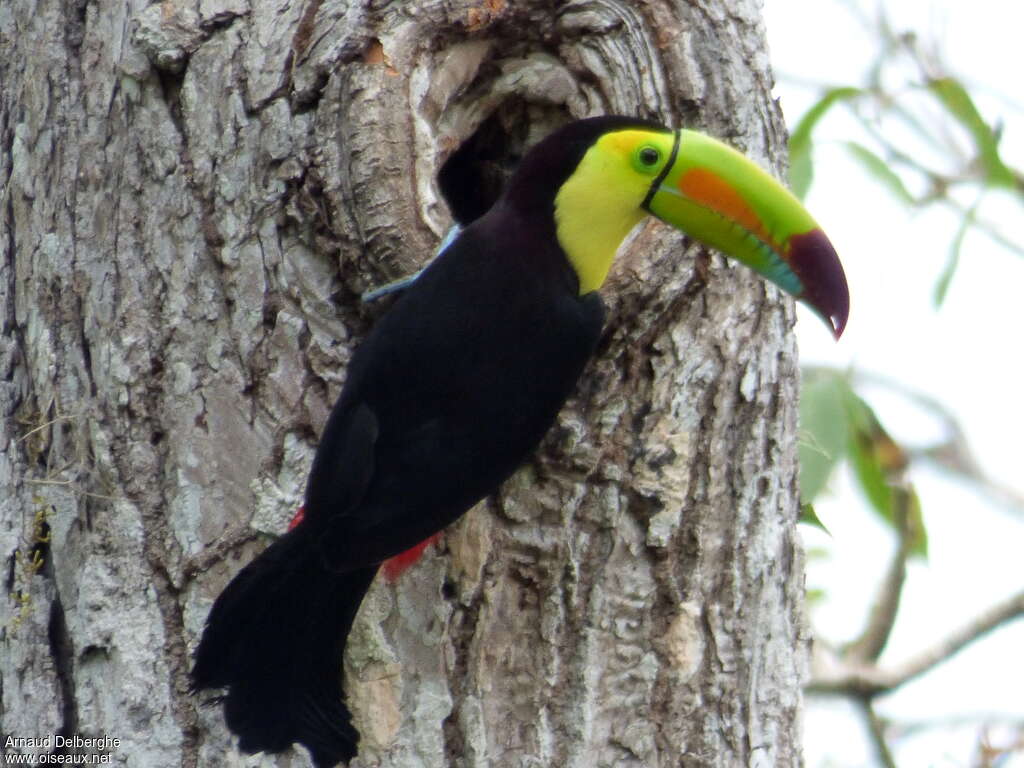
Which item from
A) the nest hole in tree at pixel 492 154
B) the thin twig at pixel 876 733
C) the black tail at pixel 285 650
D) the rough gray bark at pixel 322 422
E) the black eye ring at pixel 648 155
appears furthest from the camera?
the thin twig at pixel 876 733

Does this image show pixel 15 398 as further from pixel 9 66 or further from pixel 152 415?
pixel 9 66

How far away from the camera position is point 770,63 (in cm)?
262

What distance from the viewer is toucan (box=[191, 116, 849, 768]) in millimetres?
2078

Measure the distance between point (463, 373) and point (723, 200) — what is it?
497 millimetres

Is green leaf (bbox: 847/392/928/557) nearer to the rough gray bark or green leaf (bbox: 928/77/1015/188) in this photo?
green leaf (bbox: 928/77/1015/188)

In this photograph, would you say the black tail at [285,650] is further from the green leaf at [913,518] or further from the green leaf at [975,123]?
the green leaf at [975,123]

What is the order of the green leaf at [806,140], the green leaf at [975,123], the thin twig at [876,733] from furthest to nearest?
1. the thin twig at [876,733]
2. the green leaf at [975,123]
3. the green leaf at [806,140]

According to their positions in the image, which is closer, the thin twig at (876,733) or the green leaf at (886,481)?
the green leaf at (886,481)

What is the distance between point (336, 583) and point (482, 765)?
356 mm

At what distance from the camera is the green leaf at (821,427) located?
8.77 feet

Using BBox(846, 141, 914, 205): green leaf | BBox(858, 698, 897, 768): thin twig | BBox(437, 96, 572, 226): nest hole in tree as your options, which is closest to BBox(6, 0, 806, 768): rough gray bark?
BBox(437, 96, 572, 226): nest hole in tree

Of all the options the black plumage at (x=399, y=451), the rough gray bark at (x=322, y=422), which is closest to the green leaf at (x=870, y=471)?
the rough gray bark at (x=322, y=422)

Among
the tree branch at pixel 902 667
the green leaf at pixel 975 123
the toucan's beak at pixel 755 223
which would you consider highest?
the green leaf at pixel 975 123

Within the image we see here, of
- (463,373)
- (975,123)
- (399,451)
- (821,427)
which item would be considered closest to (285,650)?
(399,451)
